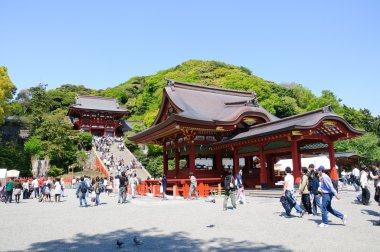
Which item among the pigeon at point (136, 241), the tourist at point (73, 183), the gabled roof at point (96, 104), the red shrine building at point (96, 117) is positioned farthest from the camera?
the gabled roof at point (96, 104)

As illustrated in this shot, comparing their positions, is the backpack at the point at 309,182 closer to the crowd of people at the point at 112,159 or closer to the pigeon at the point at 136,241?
the pigeon at the point at 136,241

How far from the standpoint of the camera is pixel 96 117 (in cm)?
6050

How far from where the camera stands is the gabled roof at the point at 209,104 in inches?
824

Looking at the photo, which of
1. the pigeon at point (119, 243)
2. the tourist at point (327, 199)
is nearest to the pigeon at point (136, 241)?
the pigeon at point (119, 243)

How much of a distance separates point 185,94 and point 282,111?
134ft

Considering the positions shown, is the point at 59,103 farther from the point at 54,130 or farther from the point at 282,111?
the point at 282,111

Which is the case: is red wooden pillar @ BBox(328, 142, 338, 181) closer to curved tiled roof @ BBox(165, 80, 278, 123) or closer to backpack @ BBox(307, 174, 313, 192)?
curved tiled roof @ BBox(165, 80, 278, 123)

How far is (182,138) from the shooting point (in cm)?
2245

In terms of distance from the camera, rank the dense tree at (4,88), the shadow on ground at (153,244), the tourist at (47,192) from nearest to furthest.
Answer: the shadow on ground at (153,244) < the tourist at (47,192) < the dense tree at (4,88)

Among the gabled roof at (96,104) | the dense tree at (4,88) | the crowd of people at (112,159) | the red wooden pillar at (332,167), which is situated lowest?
the red wooden pillar at (332,167)

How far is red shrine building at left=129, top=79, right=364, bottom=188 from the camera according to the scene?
17078 millimetres

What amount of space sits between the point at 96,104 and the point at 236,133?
47370 millimetres

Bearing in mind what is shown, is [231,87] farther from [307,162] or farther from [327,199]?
[327,199]

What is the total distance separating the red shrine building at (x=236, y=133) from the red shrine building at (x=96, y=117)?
3529cm
